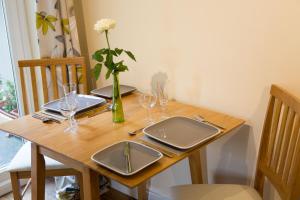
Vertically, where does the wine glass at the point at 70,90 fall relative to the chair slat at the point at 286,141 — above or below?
above

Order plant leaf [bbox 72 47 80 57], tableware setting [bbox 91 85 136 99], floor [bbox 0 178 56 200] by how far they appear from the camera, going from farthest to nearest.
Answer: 1. floor [bbox 0 178 56 200]
2. plant leaf [bbox 72 47 80 57]
3. tableware setting [bbox 91 85 136 99]

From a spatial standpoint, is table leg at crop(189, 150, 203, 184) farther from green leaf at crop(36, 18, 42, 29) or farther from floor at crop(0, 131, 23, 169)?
floor at crop(0, 131, 23, 169)

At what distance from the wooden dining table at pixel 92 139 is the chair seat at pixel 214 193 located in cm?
17

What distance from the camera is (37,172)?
1783mm

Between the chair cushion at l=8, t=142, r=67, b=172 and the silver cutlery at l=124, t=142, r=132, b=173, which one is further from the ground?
the silver cutlery at l=124, t=142, r=132, b=173

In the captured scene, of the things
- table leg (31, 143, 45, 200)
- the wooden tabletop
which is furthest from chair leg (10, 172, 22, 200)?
the wooden tabletop

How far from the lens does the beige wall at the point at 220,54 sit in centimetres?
161

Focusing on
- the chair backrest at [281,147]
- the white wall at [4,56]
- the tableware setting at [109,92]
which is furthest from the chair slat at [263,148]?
the white wall at [4,56]

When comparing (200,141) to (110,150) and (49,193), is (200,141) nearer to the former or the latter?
(110,150)

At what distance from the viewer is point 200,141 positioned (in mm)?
1523

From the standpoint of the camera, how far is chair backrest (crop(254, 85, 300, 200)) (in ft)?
4.67

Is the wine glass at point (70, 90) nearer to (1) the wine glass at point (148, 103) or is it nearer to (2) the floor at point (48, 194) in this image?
(1) the wine glass at point (148, 103)

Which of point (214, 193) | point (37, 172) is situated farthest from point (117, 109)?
point (214, 193)

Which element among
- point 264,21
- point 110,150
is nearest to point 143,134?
point 110,150
